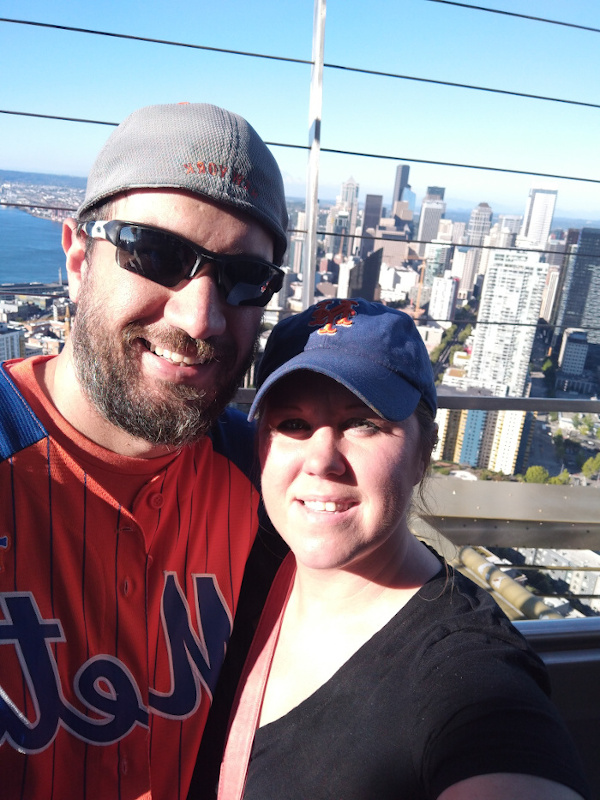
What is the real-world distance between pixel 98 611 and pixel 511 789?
658 millimetres

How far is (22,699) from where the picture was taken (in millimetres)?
863

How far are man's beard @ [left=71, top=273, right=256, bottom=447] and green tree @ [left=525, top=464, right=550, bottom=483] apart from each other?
2385 millimetres

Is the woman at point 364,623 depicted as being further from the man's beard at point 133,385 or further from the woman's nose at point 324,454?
the man's beard at point 133,385

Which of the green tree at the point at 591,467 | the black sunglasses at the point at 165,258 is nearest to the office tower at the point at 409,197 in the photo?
the green tree at the point at 591,467

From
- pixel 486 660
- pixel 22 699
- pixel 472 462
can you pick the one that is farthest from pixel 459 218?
pixel 22 699

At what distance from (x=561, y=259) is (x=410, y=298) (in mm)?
829

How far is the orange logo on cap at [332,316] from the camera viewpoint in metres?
0.95

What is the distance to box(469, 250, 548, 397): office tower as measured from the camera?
8.75 feet

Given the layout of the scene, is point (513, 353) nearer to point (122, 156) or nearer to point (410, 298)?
point (410, 298)

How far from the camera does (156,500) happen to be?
1033 millimetres

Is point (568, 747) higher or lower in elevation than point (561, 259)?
lower

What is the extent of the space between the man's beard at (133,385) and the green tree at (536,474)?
2385 mm

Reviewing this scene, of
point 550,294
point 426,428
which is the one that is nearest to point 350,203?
point 550,294

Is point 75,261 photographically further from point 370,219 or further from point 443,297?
point 443,297
